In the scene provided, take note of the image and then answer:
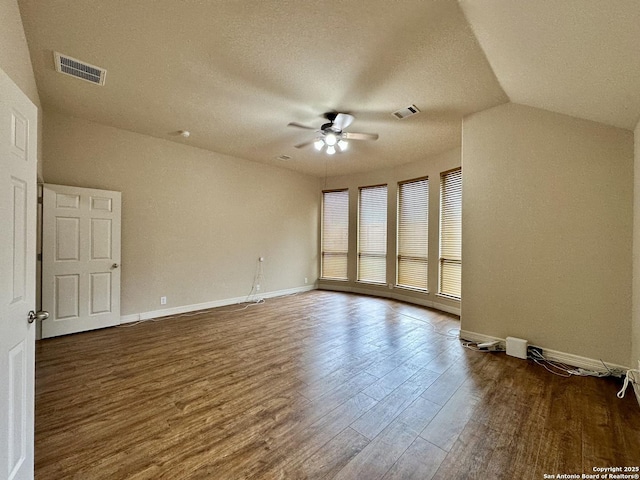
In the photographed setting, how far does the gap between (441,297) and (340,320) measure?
2067 mm

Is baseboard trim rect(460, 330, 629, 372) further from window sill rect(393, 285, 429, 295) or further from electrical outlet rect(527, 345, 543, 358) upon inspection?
window sill rect(393, 285, 429, 295)

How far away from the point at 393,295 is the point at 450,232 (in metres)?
1.90

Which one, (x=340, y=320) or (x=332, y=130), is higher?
(x=332, y=130)

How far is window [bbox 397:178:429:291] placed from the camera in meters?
5.48

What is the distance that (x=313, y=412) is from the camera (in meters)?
2.07


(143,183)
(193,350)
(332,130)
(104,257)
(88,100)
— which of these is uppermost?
(88,100)

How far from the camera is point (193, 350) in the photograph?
10.5 feet

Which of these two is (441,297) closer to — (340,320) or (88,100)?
(340,320)

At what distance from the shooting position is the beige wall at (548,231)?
2.62 m

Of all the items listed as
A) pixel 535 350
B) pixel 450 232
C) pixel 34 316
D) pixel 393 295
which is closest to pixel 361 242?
pixel 393 295

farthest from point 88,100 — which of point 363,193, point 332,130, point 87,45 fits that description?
point 363,193

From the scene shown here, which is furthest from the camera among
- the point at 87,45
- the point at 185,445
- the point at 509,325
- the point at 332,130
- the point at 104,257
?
the point at 104,257

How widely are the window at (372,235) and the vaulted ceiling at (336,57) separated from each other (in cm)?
270

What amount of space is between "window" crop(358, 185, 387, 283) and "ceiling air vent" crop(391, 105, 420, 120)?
271 centimetres
